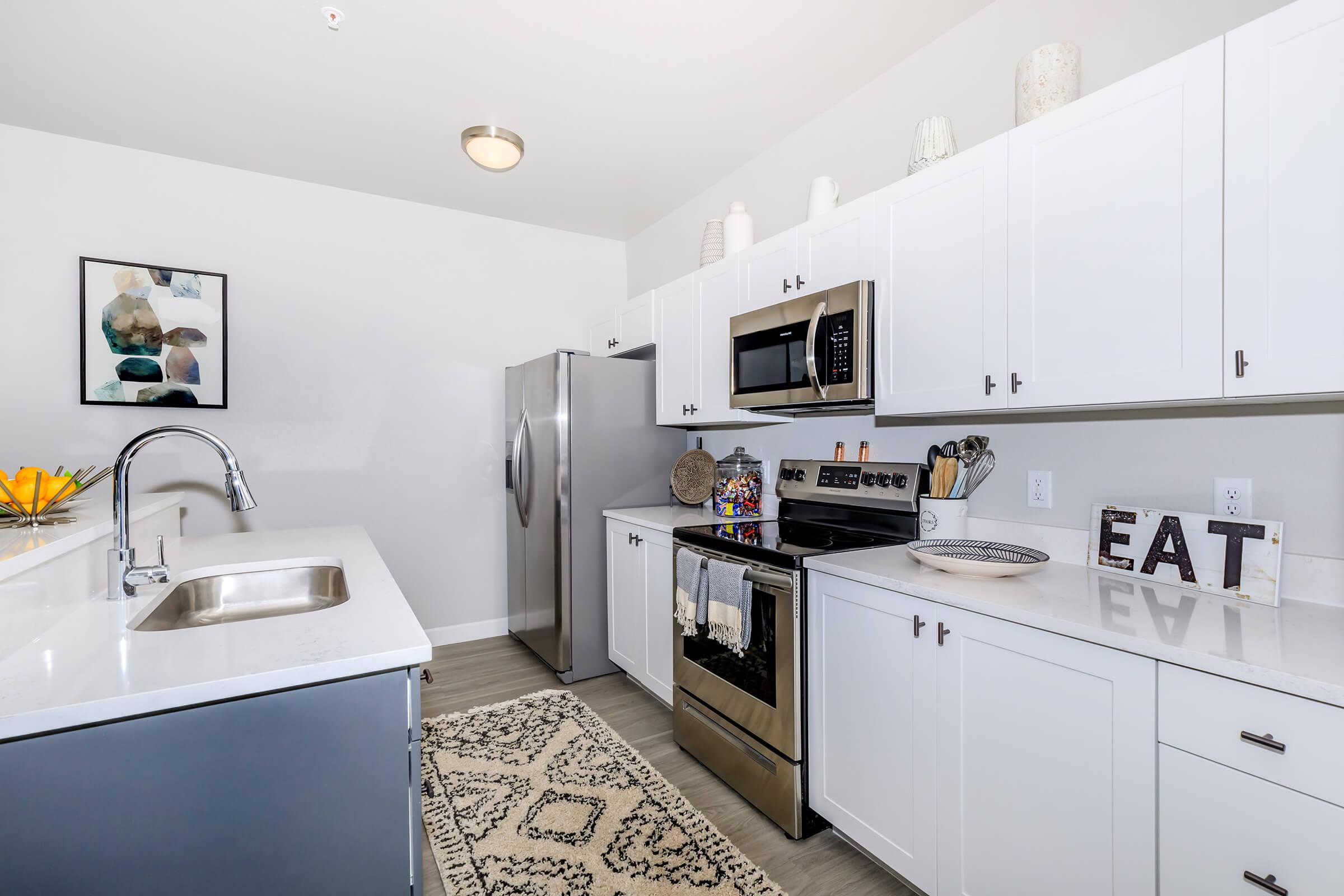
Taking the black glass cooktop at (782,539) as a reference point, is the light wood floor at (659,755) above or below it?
below

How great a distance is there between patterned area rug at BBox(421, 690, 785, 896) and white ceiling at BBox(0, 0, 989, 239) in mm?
2551

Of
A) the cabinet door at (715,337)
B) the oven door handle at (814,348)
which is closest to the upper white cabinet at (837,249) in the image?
the oven door handle at (814,348)

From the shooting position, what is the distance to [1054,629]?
1303 millimetres

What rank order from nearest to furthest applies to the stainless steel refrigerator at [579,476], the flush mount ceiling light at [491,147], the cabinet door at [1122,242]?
the cabinet door at [1122,242], the flush mount ceiling light at [491,147], the stainless steel refrigerator at [579,476]

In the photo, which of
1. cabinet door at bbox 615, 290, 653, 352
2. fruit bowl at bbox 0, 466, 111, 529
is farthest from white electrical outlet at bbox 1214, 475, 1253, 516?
fruit bowl at bbox 0, 466, 111, 529

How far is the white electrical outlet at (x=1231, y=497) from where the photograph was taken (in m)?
1.49

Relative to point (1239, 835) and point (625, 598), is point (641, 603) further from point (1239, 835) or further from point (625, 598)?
point (1239, 835)

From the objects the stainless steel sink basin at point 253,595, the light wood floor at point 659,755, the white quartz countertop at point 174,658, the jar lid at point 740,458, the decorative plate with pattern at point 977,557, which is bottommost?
the light wood floor at point 659,755

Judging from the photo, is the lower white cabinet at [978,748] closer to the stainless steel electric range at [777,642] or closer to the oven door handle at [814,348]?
the stainless steel electric range at [777,642]

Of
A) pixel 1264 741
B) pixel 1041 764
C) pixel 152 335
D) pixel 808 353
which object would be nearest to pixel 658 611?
pixel 808 353

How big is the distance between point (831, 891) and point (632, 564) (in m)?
1.57

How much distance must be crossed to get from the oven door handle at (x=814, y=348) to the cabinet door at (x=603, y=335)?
5.88 ft

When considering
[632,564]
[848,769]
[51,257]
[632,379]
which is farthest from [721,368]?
[51,257]

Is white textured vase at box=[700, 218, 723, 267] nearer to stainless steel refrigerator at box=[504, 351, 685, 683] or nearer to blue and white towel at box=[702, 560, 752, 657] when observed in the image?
stainless steel refrigerator at box=[504, 351, 685, 683]
